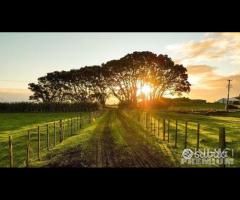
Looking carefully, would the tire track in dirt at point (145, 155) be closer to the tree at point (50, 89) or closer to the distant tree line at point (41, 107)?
the tree at point (50, 89)

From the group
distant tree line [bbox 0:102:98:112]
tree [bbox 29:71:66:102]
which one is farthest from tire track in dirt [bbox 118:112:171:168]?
distant tree line [bbox 0:102:98:112]

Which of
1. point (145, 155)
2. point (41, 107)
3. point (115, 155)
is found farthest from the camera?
point (41, 107)

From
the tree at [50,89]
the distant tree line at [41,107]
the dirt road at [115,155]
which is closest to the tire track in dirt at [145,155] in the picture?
the dirt road at [115,155]

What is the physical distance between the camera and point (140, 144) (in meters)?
15.5

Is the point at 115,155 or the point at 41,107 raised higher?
the point at 115,155

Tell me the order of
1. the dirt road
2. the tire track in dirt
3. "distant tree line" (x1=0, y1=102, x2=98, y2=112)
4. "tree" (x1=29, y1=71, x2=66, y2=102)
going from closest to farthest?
the tire track in dirt → the dirt road → "tree" (x1=29, y1=71, x2=66, y2=102) → "distant tree line" (x1=0, y1=102, x2=98, y2=112)

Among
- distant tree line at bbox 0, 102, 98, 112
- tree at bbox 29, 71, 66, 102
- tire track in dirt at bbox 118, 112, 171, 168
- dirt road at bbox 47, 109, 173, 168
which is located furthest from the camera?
distant tree line at bbox 0, 102, 98, 112

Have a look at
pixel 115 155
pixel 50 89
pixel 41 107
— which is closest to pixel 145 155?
pixel 115 155

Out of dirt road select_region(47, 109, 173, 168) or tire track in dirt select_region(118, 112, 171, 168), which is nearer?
tire track in dirt select_region(118, 112, 171, 168)

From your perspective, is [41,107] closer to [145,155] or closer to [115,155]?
[115,155]

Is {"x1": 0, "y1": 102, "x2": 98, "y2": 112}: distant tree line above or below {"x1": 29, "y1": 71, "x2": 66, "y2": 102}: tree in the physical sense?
below

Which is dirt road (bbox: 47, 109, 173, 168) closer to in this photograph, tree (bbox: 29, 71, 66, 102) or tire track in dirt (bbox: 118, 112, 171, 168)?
tire track in dirt (bbox: 118, 112, 171, 168)
